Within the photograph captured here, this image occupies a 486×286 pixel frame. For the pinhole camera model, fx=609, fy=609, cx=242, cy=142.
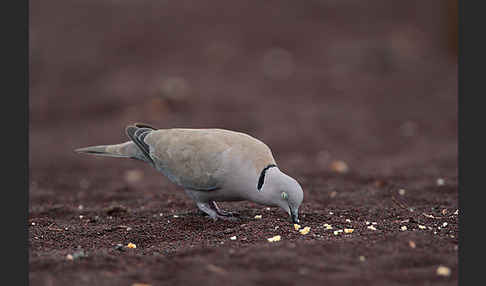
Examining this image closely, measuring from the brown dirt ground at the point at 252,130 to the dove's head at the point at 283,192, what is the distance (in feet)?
0.61

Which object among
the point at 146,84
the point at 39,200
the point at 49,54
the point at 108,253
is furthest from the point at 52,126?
the point at 108,253

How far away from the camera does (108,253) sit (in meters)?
4.51

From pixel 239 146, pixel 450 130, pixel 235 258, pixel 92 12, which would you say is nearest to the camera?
pixel 235 258

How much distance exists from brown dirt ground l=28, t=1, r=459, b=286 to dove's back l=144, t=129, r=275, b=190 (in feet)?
1.42

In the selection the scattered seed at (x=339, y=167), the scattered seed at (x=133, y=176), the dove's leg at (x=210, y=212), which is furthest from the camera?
the scattered seed at (x=133, y=176)

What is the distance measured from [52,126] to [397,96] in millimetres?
7029

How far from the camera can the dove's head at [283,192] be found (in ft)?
16.8

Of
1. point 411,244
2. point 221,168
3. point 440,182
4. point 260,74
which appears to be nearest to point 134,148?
point 221,168

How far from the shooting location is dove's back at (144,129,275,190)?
17.7 feet

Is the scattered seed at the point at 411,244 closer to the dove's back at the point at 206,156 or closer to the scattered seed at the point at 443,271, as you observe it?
the scattered seed at the point at 443,271

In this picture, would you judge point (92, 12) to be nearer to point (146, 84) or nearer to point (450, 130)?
point (146, 84)

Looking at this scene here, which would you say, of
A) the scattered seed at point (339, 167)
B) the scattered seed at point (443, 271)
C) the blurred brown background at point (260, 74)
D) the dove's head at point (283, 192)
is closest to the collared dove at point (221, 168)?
the dove's head at point (283, 192)

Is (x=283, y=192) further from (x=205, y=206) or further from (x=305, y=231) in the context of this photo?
(x=205, y=206)

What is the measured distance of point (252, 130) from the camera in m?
10.8
